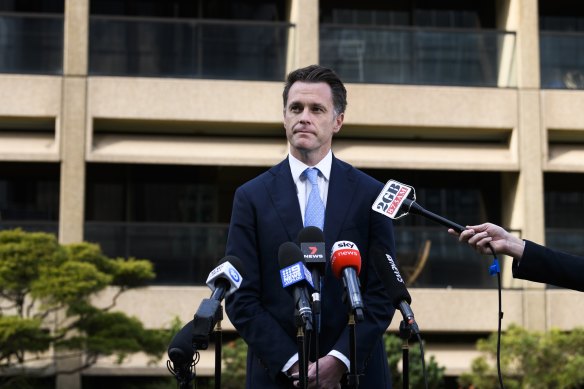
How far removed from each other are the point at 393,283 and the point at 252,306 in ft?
2.45

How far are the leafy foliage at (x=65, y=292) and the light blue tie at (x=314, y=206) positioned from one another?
11.8 metres

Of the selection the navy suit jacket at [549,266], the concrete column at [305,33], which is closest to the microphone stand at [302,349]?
the navy suit jacket at [549,266]

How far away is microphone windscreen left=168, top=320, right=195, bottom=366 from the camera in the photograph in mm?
5199

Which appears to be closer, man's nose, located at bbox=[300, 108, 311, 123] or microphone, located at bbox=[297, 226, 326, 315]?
microphone, located at bbox=[297, 226, 326, 315]

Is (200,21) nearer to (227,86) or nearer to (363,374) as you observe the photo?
(227,86)

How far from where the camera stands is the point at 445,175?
80.0 feet

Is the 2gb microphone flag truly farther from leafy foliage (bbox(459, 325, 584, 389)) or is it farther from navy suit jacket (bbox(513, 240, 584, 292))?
leafy foliage (bbox(459, 325, 584, 389))

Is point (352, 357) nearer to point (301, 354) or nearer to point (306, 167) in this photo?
point (301, 354)

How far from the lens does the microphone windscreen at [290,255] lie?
4.85 metres

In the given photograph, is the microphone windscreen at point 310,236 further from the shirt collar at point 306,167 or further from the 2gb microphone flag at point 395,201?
the shirt collar at point 306,167

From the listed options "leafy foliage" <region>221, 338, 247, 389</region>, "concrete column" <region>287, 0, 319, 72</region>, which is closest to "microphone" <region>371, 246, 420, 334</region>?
"leafy foliage" <region>221, 338, 247, 389</region>

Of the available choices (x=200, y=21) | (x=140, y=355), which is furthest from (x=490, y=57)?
(x=140, y=355)

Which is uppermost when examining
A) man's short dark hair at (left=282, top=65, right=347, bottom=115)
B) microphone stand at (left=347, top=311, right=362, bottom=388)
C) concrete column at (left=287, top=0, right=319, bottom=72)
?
concrete column at (left=287, top=0, right=319, bottom=72)

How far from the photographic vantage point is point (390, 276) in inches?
207
